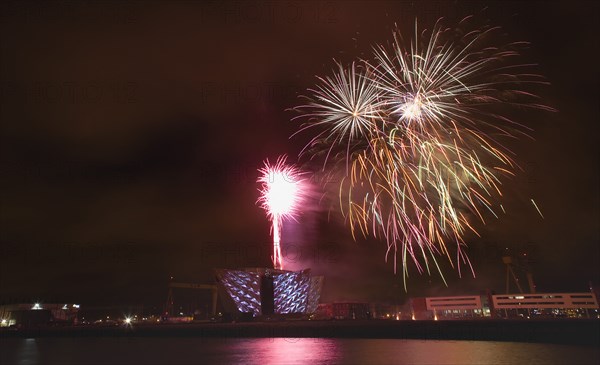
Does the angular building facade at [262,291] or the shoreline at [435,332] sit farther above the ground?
the angular building facade at [262,291]

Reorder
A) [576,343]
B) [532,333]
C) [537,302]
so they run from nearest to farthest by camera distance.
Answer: [576,343] → [532,333] → [537,302]

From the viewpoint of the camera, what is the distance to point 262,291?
386ft

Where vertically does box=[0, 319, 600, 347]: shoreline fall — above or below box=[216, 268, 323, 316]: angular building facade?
below

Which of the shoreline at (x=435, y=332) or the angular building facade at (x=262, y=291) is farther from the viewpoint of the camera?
the angular building facade at (x=262, y=291)

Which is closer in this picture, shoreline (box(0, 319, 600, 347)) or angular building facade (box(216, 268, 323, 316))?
shoreline (box(0, 319, 600, 347))

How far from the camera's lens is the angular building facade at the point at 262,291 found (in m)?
115

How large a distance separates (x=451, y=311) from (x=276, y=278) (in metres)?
49.5

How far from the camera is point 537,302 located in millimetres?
80188

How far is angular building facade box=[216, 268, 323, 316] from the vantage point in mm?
115375

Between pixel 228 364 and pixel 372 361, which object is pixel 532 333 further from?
A: pixel 228 364

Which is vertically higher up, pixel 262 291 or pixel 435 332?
pixel 262 291

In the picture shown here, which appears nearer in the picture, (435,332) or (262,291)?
(435,332)

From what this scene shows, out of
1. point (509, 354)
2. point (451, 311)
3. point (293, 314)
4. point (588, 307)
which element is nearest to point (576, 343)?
point (509, 354)

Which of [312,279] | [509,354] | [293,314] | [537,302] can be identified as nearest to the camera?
[509,354]
